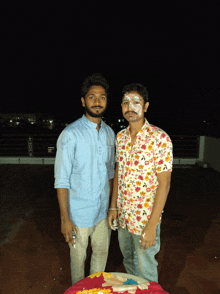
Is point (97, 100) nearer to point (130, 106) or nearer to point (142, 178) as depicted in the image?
point (130, 106)

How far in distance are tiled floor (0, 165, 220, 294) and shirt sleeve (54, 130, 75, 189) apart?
1.26m

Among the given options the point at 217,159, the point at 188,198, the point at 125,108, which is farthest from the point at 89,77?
the point at 217,159

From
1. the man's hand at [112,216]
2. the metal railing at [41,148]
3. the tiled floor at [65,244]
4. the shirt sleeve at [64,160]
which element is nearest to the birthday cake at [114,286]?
the man's hand at [112,216]

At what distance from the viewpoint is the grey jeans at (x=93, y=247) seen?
5.56 ft

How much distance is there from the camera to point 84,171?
1.65 metres

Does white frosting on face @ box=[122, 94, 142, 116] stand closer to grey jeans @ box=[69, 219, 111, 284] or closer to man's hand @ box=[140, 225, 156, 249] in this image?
man's hand @ box=[140, 225, 156, 249]

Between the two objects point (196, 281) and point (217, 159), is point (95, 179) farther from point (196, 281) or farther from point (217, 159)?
point (217, 159)

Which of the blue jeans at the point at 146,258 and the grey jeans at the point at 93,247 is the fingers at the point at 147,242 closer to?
the blue jeans at the point at 146,258

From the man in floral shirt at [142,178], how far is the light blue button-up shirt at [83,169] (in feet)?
0.57

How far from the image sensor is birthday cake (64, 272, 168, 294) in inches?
49.4

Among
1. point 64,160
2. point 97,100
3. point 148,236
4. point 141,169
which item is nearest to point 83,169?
point 64,160

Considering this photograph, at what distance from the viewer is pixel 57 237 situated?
9.55 ft

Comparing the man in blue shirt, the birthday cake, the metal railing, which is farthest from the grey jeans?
the metal railing

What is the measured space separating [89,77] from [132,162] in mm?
824
